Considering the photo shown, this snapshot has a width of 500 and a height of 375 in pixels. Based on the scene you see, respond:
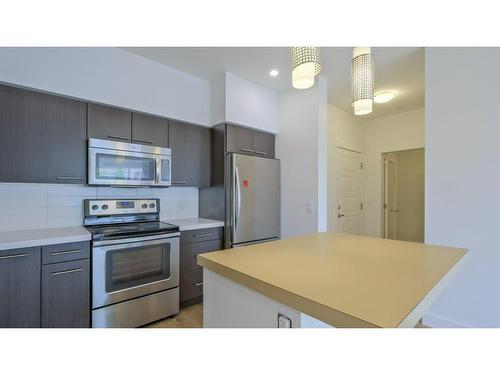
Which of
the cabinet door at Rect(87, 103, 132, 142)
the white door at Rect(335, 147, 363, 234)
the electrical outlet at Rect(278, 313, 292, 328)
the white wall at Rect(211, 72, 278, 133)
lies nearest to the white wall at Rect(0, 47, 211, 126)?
the cabinet door at Rect(87, 103, 132, 142)

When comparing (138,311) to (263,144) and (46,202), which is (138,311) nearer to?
(46,202)

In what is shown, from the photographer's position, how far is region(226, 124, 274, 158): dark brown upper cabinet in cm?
281

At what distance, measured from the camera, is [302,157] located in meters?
2.99

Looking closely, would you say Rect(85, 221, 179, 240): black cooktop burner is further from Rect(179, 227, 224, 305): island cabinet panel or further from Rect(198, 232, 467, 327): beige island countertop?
Rect(198, 232, 467, 327): beige island countertop

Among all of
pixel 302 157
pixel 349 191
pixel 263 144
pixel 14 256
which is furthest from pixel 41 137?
pixel 349 191

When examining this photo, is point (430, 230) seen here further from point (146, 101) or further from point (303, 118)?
point (146, 101)

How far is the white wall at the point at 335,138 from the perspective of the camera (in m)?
3.81

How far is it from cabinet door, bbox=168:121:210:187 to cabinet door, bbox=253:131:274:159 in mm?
615

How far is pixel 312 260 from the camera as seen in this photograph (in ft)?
3.51

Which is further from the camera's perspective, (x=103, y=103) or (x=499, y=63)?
(x=103, y=103)

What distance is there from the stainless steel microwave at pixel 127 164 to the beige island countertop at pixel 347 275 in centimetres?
157
